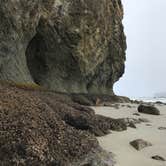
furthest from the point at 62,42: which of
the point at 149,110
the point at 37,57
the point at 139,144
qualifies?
the point at 139,144

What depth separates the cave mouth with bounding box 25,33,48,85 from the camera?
31.3m

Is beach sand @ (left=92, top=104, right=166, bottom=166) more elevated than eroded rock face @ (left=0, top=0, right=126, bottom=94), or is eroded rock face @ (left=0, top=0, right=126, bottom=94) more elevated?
eroded rock face @ (left=0, top=0, right=126, bottom=94)

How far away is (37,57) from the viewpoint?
32.1 metres

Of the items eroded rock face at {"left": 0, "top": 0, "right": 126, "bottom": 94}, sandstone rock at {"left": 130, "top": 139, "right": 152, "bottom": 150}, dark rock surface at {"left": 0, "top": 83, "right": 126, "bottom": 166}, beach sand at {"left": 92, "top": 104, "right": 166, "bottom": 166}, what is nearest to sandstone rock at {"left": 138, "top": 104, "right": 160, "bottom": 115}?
beach sand at {"left": 92, "top": 104, "right": 166, "bottom": 166}

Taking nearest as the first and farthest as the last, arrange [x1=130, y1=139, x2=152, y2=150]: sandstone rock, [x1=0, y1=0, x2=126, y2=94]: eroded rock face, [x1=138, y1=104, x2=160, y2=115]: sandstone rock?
[x1=130, y1=139, x2=152, y2=150]: sandstone rock
[x1=138, y1=104, x2=160, y2=115]: sandstone rock
[x1=0, y1=0, x2=126, y2=94]: eroded rock face

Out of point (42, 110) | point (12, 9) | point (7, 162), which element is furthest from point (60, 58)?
point (7, 162)

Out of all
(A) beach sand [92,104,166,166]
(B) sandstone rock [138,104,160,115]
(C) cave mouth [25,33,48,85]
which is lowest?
(A) beach sand [92,104,166,166]

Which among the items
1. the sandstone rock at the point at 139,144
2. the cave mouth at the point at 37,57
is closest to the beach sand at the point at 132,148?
the sandstone rock at the point at 139,144

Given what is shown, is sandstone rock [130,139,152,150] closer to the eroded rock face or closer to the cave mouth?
the eroded rock face

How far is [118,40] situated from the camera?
46.0m

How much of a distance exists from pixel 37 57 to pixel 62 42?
2.72 m

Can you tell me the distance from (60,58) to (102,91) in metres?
12.0

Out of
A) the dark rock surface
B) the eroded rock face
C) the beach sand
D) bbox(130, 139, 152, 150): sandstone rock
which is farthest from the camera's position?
the eroded rock face

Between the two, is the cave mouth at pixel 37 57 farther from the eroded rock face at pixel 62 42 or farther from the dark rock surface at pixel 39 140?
the dark rock surface at pixel 39 140
